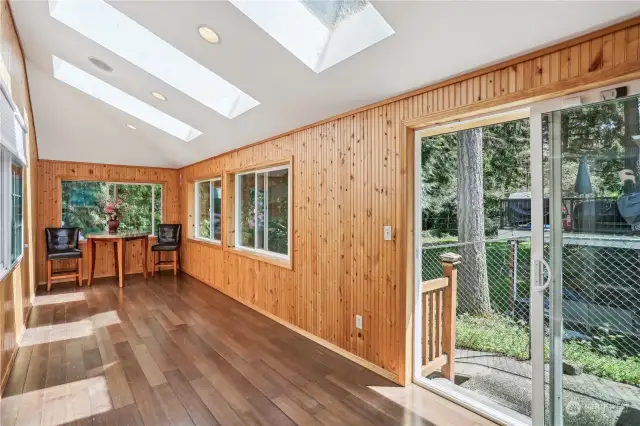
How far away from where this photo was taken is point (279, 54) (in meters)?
2.52

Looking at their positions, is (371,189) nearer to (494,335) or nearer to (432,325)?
(432,325)

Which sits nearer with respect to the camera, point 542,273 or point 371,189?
point 542,273

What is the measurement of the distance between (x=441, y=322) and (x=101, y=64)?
4342mm

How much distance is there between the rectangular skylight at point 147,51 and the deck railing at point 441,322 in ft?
8.29

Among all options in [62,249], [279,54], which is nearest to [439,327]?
[279,54]

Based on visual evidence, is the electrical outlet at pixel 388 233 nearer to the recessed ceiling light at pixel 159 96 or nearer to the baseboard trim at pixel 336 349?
the baseboard trim at pixel 336 349

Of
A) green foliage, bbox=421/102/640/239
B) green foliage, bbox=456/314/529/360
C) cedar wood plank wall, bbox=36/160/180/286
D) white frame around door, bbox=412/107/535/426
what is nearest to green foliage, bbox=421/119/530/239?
green foliage, bbox=421/102/640/239

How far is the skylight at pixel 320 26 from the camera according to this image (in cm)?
217

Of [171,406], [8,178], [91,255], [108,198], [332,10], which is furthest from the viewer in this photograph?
[108,198]

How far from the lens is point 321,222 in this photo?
336cm

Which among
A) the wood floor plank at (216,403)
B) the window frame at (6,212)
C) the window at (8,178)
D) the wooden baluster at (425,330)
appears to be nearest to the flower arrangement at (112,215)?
the window at (8,178)

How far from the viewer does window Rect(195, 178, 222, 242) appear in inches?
233

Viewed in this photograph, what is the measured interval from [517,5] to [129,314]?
188 inches

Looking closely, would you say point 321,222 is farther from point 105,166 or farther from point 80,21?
point 105,166
